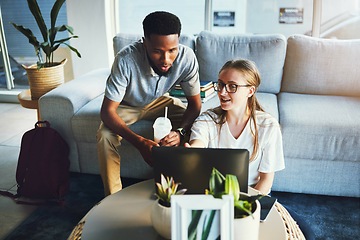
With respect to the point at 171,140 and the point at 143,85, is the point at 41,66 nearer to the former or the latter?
the point at 143,85

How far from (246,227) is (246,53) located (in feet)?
6.06

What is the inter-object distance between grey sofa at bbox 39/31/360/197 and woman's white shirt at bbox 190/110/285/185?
56 cm


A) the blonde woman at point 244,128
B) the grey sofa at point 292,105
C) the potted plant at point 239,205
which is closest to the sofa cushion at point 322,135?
the grey sofa at point 292,105

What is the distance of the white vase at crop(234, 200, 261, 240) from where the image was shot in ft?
3.51

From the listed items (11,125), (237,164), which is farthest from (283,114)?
(11,125)

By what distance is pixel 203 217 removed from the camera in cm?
92

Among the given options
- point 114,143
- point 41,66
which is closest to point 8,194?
point 114,143

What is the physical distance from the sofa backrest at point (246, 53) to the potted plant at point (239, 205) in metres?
1.74

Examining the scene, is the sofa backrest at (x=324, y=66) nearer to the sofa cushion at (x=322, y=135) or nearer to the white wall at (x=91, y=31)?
the sofa cushion at (x=322, y=135)

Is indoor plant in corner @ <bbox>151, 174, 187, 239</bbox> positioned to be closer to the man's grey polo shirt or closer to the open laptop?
the open laptop

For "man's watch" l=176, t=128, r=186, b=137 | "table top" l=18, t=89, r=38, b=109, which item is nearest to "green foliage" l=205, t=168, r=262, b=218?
"man's watch" l=176, t=128, r=186, b=137

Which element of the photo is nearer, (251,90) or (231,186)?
(231,186)

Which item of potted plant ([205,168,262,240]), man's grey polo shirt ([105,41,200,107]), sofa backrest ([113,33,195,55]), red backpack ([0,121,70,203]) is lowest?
red backpack ([0,121,70,203])

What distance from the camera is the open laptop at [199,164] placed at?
48.8 inches
